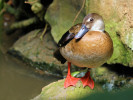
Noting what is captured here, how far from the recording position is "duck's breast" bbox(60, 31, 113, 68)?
74.9 inches

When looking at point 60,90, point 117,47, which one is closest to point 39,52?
point 117,47

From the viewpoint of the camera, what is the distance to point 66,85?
7.43ft

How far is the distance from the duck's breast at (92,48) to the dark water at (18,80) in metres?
1.56

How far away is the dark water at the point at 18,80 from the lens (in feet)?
10.9

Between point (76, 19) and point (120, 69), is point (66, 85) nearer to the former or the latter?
point (120, 69)

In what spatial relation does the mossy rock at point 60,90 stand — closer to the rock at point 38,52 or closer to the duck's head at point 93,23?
the duck's head at point 93,23

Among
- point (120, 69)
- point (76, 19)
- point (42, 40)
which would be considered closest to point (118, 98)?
point (120, 69)

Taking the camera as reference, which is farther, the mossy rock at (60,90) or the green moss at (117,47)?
the green moss at (117,47)

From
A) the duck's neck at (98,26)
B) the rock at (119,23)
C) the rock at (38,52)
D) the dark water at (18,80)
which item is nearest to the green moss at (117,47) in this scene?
the rock at (119,23)

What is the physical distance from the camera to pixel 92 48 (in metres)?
1.90

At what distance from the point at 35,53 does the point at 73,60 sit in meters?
2.12

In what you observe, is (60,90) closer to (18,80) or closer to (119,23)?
(119,23)

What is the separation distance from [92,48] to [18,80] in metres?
2.16

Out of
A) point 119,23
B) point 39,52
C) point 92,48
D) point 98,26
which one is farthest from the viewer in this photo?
point 39,52
